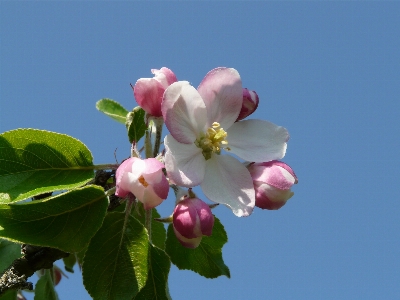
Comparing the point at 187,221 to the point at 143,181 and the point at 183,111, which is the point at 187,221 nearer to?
the point at 143,181

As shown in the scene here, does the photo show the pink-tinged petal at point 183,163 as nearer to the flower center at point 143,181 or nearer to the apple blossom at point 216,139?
the apple blossom at point 216,139

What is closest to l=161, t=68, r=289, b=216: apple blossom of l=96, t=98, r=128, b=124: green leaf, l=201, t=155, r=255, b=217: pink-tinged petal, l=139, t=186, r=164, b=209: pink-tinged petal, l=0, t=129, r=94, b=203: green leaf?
l=201, t=155, r=255, b=217: pink-tinged petal

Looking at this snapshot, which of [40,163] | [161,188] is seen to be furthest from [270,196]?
[40,163]

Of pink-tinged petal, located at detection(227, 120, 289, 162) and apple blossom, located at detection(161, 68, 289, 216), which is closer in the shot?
apple blossom, located at detection(161, 68, 289, 216)

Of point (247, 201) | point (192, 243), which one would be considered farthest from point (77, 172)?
point (247, 201)

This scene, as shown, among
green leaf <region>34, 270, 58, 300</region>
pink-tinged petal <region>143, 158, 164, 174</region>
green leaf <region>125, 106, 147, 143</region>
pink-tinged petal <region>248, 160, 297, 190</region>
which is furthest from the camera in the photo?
green leaf <region>34, 270, 58, 300</region>

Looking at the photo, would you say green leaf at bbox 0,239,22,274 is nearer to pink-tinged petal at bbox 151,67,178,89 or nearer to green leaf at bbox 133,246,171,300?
green leaf at bbox 133,246,171,300
